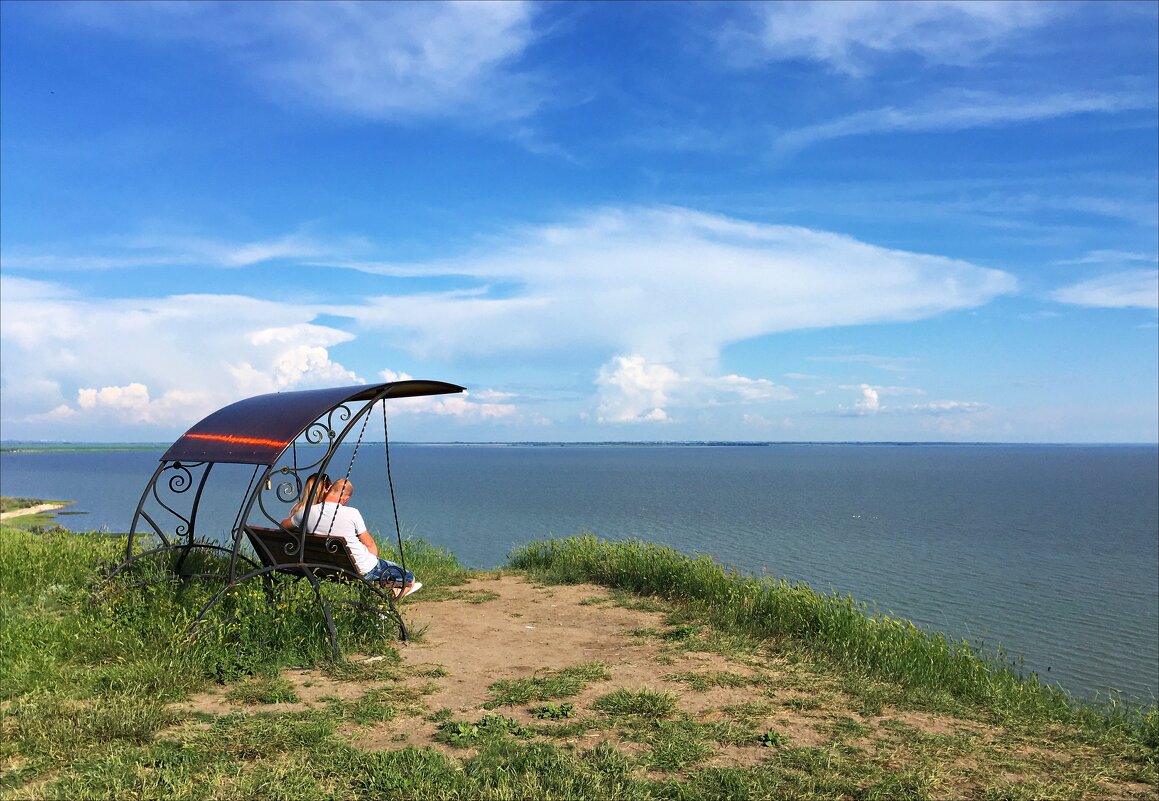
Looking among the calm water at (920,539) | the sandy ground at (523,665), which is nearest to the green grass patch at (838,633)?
the sandy ground at (523,665)

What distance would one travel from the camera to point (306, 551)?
24.3 feet

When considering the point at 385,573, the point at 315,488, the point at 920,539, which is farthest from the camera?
the point at 920,539

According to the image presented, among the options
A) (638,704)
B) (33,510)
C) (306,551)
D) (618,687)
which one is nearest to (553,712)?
(638,704)

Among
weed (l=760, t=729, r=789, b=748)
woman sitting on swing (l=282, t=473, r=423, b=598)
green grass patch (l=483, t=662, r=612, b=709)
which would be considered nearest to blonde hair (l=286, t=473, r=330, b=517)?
woman sitting on swing (l=282, t=473, r=423, b=598)

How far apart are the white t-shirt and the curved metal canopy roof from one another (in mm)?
977

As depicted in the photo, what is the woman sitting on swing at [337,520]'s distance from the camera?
7871 mm

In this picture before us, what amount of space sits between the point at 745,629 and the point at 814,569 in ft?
55.1

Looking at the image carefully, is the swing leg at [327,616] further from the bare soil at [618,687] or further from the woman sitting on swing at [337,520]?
the woman sitting on swing at [337,520]

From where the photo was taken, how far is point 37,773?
448cm

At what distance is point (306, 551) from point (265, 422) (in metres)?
1.27

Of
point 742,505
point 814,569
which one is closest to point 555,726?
point 814,569

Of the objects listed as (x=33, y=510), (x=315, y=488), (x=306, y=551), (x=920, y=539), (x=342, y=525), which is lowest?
(x=920, y=539)

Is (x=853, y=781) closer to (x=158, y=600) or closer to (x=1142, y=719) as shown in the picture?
(x=1142, y=719)

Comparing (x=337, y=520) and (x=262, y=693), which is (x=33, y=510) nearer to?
(x=337, y=520)
